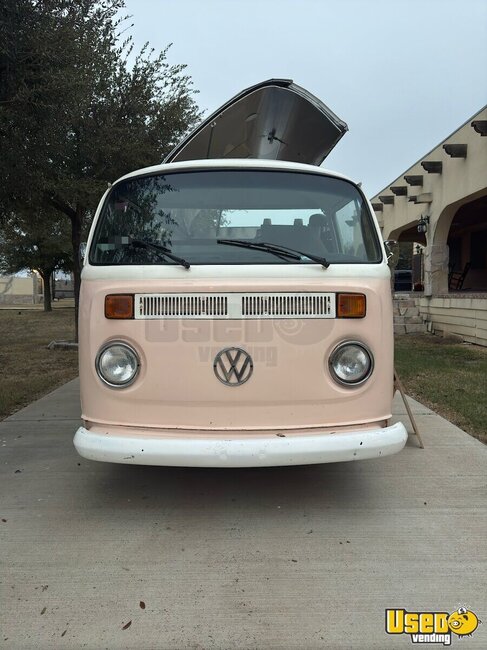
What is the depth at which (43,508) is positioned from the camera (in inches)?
137

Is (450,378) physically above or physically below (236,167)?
below

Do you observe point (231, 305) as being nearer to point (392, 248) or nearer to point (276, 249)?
point (276, 249)

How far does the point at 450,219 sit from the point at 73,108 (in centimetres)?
1058

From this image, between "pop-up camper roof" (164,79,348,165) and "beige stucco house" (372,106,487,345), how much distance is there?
6413 millimetres

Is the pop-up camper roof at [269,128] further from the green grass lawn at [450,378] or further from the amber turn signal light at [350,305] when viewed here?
the green grass lawn at [450,378]

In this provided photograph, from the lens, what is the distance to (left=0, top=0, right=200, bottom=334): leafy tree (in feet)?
19.3

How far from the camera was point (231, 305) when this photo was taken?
3.00m

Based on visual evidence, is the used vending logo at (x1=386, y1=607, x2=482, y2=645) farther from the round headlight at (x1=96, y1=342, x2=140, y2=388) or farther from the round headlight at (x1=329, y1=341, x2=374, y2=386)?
the round headlight at (x1=96, y1=342, x2=140, y2=388)

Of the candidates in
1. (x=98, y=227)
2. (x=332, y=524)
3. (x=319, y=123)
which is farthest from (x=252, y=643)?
(x=319, y=123)

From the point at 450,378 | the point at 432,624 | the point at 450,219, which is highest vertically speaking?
the point at 450,219

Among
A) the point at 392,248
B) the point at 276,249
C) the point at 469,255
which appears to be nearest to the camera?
the point at 276,249

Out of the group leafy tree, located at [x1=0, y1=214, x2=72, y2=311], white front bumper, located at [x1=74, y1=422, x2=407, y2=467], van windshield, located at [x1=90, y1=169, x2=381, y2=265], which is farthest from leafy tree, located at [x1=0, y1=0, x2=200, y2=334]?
leafy tree, located at [x1=0, y1=214, x2=72, y2=311]

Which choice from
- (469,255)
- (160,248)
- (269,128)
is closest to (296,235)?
(160,248)

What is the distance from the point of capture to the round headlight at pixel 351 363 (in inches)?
120
